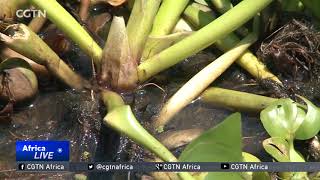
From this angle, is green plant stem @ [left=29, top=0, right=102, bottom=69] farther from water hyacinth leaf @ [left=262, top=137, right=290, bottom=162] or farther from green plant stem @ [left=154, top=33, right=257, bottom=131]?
water hyacinth leaf @ [left=262, top=137, right=290, bottom=162]

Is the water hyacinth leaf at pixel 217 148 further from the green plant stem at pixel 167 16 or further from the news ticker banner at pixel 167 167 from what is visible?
the green plant stem at pixel 167 16

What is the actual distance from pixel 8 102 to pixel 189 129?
1.39 feet

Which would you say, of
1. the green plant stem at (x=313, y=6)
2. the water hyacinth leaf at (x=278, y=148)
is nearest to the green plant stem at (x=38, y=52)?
the water hyacinth leaf at (x=278, y=148)

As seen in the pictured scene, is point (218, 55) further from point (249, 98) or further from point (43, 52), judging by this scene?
point (43, 52)

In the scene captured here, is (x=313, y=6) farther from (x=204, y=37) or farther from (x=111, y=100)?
(x=111, y=100)

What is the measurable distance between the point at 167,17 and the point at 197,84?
0.65 ft

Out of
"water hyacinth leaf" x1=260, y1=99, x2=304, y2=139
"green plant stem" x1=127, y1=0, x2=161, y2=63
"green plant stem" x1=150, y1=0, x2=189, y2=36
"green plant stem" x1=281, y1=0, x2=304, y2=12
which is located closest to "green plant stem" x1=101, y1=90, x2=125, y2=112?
"green plant stem" x1=127, y1=0, x2=161, y2=63

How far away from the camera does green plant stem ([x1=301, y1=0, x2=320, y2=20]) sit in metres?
1.50

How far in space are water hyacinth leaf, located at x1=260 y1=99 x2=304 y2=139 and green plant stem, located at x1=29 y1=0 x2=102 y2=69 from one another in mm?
411

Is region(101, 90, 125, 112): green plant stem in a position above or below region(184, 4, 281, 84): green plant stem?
below

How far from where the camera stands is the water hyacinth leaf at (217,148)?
3.67 ft

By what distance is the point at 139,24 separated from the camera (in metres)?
1.43

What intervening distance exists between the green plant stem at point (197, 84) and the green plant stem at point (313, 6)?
0.57 ft

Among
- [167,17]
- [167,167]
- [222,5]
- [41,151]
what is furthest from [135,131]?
[222,5]
